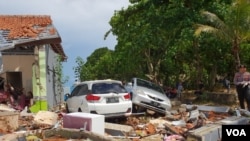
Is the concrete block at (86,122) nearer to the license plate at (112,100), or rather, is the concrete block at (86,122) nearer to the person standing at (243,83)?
the license plate at (112,100)

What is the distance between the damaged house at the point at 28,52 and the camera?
689 inches

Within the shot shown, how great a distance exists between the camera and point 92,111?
46.4 ft

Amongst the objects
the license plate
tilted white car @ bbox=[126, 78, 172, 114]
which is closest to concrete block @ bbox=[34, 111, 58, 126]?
the license plate

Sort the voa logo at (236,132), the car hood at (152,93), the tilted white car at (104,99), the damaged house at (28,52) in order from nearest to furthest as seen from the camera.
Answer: the voa logo at (236,132) < the tilted white car at (104,99) < the car hood at (152,93) < the damaged house at (28,52)

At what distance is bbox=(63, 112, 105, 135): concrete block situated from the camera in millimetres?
11797

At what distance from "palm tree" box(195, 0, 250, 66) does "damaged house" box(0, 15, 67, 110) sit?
24.9 ft

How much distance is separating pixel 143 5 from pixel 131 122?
1325cm

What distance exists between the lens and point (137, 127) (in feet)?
45.0

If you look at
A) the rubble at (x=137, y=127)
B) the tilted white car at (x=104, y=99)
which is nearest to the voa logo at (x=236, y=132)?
the rubble at (x=137, y=127)

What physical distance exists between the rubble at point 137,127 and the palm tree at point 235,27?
584 centimetres

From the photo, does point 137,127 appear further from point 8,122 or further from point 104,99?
point 8,122

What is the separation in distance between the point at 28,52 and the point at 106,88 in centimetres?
608

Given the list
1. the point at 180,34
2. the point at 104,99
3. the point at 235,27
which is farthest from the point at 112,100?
the point at 180,34

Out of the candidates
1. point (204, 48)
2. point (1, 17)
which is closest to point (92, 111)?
point (1, 17)
